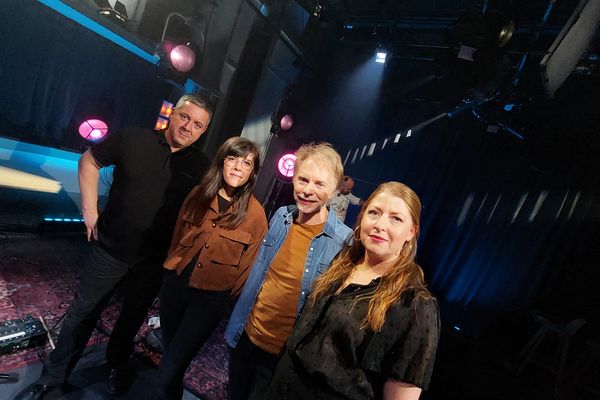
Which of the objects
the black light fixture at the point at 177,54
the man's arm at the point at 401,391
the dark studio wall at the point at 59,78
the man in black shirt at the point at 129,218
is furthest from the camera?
the black light fixture at the point at 177,54

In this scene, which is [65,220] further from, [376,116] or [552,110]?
[552,110]

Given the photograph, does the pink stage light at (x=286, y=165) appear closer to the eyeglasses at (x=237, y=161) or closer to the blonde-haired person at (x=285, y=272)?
the eyeglasses at (x=237, y=161)

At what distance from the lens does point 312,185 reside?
5.30 ft

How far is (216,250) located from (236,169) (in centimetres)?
51

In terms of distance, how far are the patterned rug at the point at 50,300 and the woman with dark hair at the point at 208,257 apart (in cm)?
93

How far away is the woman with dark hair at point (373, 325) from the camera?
104 cm

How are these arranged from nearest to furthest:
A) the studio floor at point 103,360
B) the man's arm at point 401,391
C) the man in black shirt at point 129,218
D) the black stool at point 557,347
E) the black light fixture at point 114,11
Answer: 1. the man's arm at point 401,391
2. the man in black shirt at point 129,218
3. the studio floor at point 103,360
4. the black light fixture at point 114,11
5. the black stool at point 557,347

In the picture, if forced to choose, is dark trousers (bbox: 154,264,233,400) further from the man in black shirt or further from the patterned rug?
the patterned rug

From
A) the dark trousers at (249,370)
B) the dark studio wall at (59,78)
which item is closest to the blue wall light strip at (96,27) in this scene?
the dark studio wall at (59,78)

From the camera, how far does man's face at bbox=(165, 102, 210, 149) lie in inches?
78.1

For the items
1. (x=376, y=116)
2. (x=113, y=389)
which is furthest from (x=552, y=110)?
(x=113, y=389)

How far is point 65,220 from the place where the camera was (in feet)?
14.6

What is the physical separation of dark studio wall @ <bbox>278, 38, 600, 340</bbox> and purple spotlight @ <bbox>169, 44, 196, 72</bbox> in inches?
153

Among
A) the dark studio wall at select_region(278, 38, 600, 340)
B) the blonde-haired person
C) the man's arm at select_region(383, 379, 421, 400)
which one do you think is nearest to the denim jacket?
the blonde-haired person
